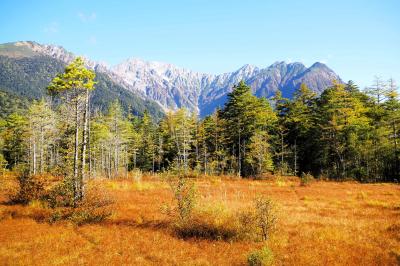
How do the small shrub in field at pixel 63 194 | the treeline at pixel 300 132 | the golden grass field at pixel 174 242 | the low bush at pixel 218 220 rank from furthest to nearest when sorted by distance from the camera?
1. the treeline at pixel 300 132
2. the small shrub in field at pixel 63 194
3. the low bush at pixel 218 220
4. the golden grass field at pixel 174 242

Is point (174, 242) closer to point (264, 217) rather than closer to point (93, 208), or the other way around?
point (264, 217)

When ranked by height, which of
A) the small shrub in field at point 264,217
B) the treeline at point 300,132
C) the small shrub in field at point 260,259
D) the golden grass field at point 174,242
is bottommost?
Answer: the golden grass field at point 174,242

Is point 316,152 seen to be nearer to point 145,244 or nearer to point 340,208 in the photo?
point 340,208

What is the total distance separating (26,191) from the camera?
18938 mm

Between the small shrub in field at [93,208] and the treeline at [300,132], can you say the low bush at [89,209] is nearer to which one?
the small shrub in field at [93,208]

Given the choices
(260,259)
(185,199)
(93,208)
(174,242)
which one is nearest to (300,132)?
(185,199)

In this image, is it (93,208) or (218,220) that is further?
(93,208)

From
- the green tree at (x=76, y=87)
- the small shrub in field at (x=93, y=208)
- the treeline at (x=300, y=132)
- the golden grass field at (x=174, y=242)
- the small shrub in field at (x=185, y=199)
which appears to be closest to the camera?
the golden grass field at (x=174, y=242)

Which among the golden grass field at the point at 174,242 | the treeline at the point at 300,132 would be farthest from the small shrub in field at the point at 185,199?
the treeline at the point at 300,132

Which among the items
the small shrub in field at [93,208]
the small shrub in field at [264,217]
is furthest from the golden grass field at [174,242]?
the small shrub in field at [93,208]

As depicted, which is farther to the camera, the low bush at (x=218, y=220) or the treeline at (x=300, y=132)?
the treeline at (x=300, y=132)

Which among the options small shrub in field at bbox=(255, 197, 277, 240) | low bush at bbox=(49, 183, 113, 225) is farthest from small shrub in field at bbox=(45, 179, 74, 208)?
small shrub in field at bbox=(255, 197, 277, 240)

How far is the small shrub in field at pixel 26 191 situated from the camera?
61.8ft

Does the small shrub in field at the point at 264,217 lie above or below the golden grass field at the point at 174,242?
above
